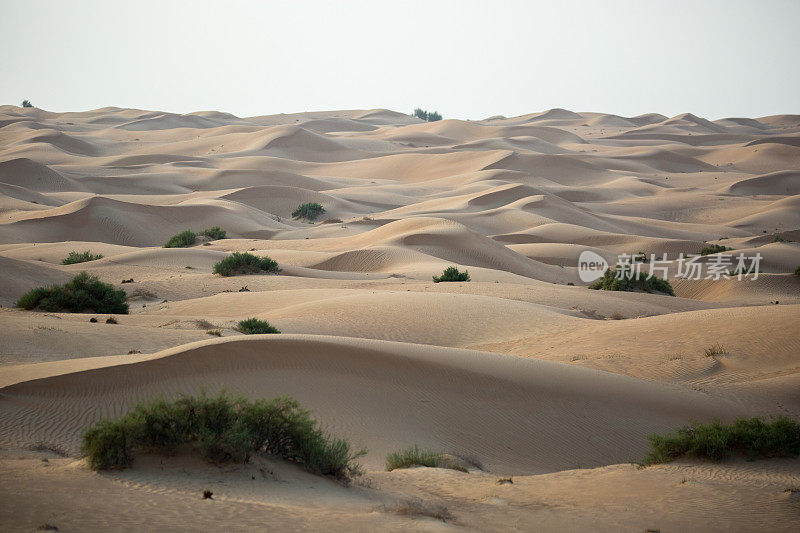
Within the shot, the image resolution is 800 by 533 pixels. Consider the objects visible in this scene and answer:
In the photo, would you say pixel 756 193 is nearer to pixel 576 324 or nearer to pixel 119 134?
pixel 576 324

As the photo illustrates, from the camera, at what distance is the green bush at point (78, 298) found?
1429 centimetres

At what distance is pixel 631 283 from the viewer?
21562 millimetres

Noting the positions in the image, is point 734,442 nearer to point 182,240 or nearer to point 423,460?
point 423,460

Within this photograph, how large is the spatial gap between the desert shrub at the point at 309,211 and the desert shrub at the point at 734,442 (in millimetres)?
34080

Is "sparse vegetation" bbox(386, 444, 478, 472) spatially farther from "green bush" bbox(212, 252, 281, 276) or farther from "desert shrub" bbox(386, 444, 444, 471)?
"green bush" bbox(212, 252, 281, 276)

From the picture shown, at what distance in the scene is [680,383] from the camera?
429 inches

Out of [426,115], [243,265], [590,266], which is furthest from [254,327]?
[426,115]

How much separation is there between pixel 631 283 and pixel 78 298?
15296 millimetres

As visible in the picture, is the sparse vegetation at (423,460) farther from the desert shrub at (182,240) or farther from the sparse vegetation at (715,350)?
the desert shrub at (182,240)

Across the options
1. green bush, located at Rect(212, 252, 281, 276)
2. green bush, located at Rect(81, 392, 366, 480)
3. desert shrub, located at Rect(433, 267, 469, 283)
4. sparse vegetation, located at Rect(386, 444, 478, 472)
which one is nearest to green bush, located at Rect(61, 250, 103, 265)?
green bush, located at Rect(212, 252, 281, 276)

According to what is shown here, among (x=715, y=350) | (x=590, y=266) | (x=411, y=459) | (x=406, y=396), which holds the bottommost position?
(x=411, y=459)

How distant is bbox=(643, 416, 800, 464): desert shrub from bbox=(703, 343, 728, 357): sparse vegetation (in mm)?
5305

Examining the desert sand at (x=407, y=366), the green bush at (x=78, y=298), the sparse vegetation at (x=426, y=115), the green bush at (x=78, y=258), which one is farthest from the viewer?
the sparse vegetation at (x=426, y=115)

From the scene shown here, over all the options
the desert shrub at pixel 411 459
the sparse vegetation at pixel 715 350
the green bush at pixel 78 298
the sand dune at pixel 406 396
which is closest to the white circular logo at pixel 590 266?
the sparse vegetation at pixel 715 350
